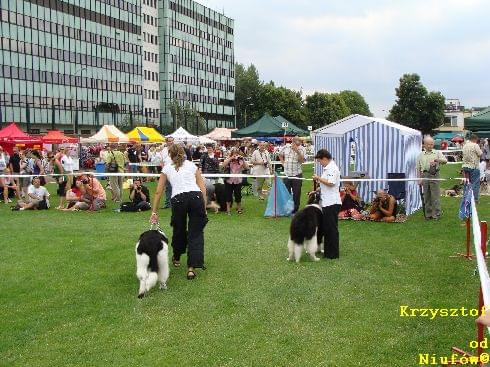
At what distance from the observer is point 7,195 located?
18375 mm

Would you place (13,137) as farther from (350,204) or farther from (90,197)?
(350,204)

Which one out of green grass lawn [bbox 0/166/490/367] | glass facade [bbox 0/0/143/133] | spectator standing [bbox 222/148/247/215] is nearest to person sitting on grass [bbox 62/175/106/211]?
spectator standing [bbox 222/148/247/215]

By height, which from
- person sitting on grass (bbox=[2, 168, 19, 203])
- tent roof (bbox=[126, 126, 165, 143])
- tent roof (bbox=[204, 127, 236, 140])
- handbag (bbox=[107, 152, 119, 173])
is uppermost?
tent roof (bbox=[204, 127, 236, 140])

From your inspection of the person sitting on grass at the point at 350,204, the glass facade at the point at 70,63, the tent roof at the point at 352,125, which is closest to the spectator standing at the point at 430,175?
the person sitting on grass at the point at 350,204

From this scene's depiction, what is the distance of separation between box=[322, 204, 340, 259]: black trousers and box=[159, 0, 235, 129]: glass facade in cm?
7644

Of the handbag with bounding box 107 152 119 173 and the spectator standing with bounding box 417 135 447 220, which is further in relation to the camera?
the handbag with bounding box 107 152 119 173

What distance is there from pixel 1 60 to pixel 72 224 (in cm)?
5382

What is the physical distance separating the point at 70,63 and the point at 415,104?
41592mm

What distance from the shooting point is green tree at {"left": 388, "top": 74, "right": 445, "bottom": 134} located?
6259cm

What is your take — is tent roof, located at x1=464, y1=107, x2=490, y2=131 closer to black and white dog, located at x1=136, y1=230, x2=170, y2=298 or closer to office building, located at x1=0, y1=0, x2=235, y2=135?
black and white dog, located at x1=136, y1=230, x2=170, y2=298

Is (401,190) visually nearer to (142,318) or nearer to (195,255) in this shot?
(195,255)

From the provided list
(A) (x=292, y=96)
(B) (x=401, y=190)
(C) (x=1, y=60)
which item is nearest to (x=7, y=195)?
(B) (x=401, y=190)

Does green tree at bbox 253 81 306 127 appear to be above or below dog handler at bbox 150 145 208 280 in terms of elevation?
above

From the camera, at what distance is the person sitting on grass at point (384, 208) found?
504 inches
